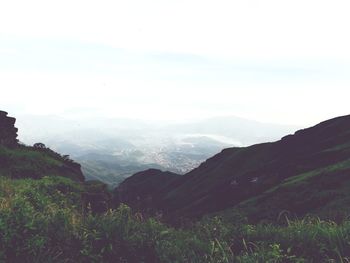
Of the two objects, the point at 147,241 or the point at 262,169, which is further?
the point at 262,169

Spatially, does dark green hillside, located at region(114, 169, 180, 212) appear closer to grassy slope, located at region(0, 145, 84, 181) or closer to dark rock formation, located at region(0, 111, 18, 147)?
dark rock formation, located at region(0, 111, 18, 147)

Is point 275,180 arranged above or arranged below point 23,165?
below

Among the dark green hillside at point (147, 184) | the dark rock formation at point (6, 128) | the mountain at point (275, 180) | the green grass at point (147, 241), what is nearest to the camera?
the green grass at point (147, 241)

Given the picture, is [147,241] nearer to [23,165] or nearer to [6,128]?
[23,165]

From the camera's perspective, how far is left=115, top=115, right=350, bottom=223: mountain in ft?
175

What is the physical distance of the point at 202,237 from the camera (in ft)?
39.7

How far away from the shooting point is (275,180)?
268 ft

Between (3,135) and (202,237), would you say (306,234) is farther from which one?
(3,135)

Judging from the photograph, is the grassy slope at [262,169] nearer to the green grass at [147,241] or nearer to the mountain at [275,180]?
the mountain at [275,180]

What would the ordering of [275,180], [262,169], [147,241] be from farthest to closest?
[262,169], [275,180], [147,241]

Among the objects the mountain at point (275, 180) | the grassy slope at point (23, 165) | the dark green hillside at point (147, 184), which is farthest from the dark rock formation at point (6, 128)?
the dark green hillside at point (147, 184)

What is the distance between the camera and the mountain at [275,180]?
5322 cm

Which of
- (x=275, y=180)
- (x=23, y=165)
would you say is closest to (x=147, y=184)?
(x=275, y=180)

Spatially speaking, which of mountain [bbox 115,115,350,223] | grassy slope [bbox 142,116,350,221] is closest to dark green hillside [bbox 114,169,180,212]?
mountain [bbox 115,115,350,223]
